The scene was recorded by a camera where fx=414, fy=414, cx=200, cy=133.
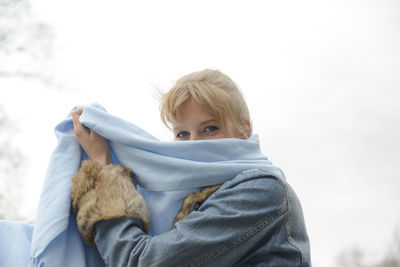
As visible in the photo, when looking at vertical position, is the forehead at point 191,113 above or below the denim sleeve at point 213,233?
above

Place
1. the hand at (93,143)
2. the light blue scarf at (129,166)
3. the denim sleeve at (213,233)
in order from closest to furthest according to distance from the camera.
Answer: the denim sleeve at (213,233), the light blue scarf at (129,166), the hand at (93,143)

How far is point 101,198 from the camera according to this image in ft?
3.59

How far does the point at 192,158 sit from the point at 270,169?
0.78 feet

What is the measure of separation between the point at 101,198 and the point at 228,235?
348 mm

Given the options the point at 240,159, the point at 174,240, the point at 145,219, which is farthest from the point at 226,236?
the point at 240,159

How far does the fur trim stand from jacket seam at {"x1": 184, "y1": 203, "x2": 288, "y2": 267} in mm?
171

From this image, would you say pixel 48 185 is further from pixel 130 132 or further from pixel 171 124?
pixel 171 124

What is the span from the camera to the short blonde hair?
4.27 feet

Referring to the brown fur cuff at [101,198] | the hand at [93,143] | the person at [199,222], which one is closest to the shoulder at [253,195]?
the person at [199,222]

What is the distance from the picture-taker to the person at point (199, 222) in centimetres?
100

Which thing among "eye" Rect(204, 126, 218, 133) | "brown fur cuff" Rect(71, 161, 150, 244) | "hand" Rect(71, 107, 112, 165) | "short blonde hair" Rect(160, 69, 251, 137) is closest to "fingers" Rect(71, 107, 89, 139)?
"hand" Rect(71, 107, 112, 165)

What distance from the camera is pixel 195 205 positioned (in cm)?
116

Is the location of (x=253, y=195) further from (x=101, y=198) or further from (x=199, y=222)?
(x=101, y=198)

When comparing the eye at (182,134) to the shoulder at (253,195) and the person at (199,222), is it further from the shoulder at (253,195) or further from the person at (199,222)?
the shoulder at (253,195)
